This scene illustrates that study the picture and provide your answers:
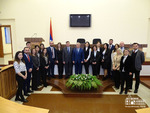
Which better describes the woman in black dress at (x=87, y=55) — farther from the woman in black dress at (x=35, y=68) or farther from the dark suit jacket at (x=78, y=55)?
the woman in black dress at (x=35, y=68)

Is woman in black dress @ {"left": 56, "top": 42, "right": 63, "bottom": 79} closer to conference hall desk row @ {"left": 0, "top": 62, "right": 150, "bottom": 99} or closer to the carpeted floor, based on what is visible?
the carpeted floor

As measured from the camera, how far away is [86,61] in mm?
4520

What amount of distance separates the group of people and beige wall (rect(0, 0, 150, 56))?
8.67 feet

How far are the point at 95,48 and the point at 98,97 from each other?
A: 1797 millimetres

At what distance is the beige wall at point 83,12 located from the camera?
6863mm

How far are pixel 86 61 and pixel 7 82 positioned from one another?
2.72 meters

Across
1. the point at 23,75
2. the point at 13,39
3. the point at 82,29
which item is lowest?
the point at 23,75

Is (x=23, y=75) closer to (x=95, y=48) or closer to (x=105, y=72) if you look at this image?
(x=95, y=48)

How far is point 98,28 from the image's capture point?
709 centimetres

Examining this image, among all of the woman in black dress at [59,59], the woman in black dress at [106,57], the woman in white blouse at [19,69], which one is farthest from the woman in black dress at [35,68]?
the woman in black dress at [106,57]

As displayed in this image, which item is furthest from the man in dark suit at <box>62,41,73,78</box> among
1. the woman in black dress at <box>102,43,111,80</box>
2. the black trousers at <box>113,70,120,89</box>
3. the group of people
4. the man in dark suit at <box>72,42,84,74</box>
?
the black trousers at <box>113,70,120,89</box>

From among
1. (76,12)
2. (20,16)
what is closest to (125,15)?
(76,12)

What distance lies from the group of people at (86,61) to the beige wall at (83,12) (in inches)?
104

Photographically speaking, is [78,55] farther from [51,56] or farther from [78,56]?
[51,56]
